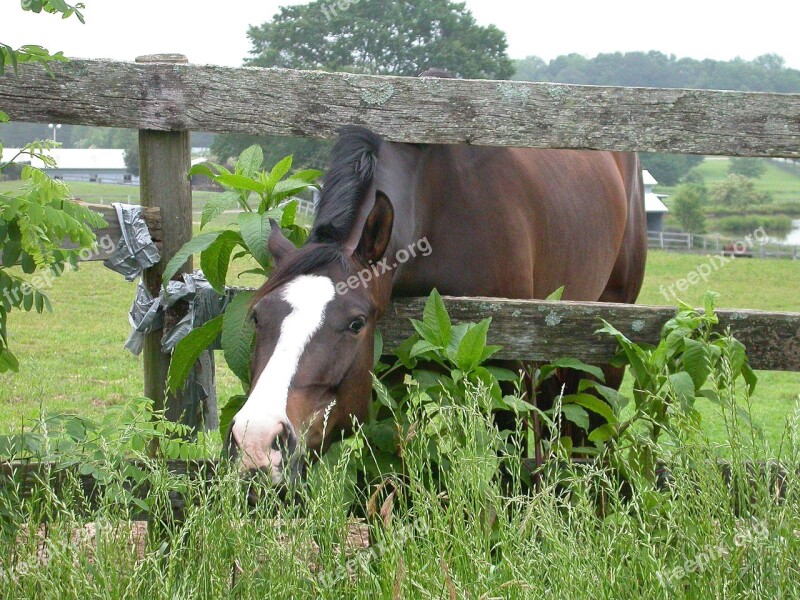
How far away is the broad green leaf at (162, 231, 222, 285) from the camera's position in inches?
121

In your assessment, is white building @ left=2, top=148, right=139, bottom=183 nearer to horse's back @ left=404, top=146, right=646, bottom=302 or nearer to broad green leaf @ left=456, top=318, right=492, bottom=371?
horse's back @ left=404, top=146, right=646, bottom=302

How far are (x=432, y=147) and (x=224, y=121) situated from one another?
91cm

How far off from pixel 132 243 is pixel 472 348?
1409 mm

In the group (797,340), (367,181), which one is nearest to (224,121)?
(367,181)

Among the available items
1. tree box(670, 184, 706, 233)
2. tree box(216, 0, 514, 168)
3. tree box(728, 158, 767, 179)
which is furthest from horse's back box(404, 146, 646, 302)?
tree box(728, 158, 767, 179)

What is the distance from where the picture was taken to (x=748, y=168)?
205 ft

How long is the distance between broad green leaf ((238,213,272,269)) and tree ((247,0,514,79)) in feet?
85.5

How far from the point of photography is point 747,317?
3.22m

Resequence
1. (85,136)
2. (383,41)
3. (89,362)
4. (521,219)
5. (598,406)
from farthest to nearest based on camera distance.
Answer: (85,136), (383,41), (89,362), (521,219), (598,406)

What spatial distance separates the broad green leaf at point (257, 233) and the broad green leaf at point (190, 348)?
11.9 inches

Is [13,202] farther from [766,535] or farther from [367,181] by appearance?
[766,535]

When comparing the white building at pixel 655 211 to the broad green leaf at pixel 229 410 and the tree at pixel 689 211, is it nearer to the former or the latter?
the tree at pixel 689 211

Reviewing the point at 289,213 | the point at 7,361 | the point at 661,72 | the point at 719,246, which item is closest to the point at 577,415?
the point at 289,213

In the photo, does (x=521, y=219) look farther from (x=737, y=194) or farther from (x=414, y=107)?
(x=737, y=194)
